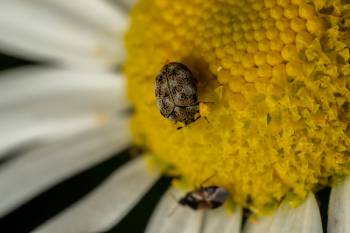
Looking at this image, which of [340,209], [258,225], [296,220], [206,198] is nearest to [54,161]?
[206,198]

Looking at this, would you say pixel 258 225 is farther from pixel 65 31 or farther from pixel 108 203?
pixel 65 31

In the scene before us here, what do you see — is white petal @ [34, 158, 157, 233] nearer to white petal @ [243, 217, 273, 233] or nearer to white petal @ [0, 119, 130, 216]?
white petal @ [0, 119, 130, 216]

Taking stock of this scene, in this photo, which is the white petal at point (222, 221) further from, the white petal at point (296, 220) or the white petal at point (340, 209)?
the white petal at point (340, 209)

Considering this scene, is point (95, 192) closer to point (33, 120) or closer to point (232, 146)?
point (33, 120)

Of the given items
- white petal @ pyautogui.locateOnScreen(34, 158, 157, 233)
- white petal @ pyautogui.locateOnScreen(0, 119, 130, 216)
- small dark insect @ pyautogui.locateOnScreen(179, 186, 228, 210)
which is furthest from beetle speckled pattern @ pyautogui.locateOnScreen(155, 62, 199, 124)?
white petal @ pyautogui.locateOnScreen(0, 119, 130, 216)

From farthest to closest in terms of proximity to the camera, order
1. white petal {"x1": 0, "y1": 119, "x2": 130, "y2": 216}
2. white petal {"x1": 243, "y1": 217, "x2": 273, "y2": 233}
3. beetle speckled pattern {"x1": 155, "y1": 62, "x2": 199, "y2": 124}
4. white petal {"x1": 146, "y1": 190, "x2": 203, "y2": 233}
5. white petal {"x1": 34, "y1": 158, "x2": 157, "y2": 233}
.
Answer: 1. white petal {"x1": 0, "y1": 119, "x2": 130, "y2": 216}
2. white petal {"x1": 34, "y1": 158, "x2": 157, "y2": 233}
3. white petal {"x1": 146, "y1": 190, "x2": 203, "y2": 233}
4. white petal {"x1": 243, "y1": 217, "x2": 273, "y2": 233}
5. beetle speckled pattern {"x1": 155, "y1": 62, "x2": 199, "y2": 124}

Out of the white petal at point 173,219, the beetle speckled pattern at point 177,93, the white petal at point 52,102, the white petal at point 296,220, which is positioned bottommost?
the white petal at point 173,219

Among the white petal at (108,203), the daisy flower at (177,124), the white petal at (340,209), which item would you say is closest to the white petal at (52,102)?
the daisy flower at (177,124)
